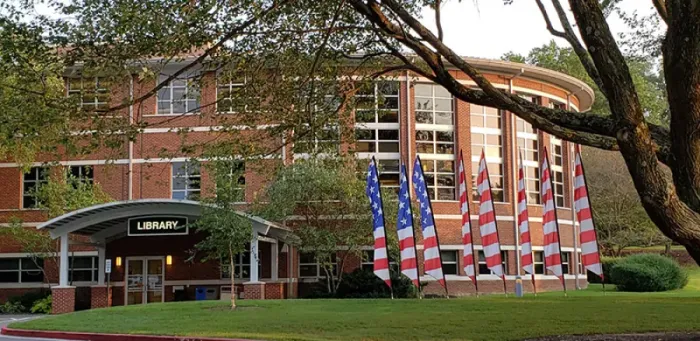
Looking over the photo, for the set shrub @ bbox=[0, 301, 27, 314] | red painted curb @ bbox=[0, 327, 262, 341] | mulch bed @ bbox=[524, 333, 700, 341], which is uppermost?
mulch bed @ bbox=[524, 333, 700, 341]

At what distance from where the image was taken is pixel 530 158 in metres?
38.6

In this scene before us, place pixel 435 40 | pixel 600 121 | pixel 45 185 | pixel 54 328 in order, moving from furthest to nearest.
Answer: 1. pixel 45 185
2. pixel 54 328
3. pixel 435 40
4. pixel 600 121

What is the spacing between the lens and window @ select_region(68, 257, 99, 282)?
3472cm

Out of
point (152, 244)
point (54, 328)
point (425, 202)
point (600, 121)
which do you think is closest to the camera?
point (600, 121)

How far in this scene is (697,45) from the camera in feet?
31.7

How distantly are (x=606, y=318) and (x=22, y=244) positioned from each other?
2644 cm

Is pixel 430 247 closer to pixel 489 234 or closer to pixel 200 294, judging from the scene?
pixel 489 234

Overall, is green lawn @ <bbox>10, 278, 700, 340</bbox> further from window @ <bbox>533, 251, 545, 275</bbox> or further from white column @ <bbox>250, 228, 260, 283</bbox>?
window @ <bbox>533, 251, 545, 275</bbox>

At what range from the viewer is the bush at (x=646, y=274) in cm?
3450

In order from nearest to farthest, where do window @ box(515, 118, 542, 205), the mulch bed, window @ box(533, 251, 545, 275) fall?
1. the mulch bed
2. window @ box(533, 251, 545, 275)
3. window @ box(515, 118, 542, 205)

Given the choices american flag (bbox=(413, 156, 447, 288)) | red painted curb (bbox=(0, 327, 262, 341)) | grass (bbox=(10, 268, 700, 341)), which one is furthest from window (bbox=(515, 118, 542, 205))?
red painted curb (bbox=(0, 327, 262, 341))

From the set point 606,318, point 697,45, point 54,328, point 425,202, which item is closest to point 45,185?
point 54,328

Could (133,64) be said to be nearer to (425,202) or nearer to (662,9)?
(662,9)

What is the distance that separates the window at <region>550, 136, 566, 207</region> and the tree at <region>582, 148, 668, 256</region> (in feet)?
41.2
